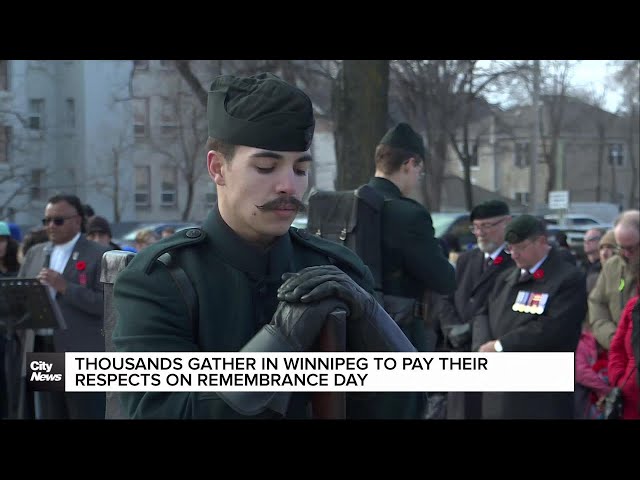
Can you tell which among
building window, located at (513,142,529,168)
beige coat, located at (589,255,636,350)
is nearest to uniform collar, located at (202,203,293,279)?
beige coat, located at (589,255,636,350)

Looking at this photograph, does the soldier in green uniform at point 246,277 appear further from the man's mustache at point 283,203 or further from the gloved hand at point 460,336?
the gloved hand at point 460,336

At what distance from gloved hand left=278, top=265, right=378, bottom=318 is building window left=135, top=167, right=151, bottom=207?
36971 millimetres

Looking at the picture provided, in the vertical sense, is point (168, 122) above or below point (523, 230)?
above

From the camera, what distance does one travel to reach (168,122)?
1213 inches

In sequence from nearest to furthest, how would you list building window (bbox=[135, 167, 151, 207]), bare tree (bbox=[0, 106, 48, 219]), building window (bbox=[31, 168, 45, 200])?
1. bare tree (bbox=[0, 106, 48, 219])
2. building window (bbox=[31, 168, 45, 200])
3. building window (bbox=[135, 167, 151, 207])

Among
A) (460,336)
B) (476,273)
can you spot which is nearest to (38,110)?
(476,273)

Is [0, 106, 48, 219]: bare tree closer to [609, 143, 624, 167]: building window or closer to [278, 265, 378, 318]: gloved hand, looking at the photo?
[278, 265, 378, 318]: gloved hand

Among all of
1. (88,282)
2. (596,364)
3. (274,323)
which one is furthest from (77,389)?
(596,364)

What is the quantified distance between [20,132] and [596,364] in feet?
47.8

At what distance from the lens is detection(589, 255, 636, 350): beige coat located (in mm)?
7539

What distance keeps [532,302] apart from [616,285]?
1.85 meters

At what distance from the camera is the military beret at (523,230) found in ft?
20.7

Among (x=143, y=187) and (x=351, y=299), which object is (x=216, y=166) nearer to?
(x=351, y=299)
